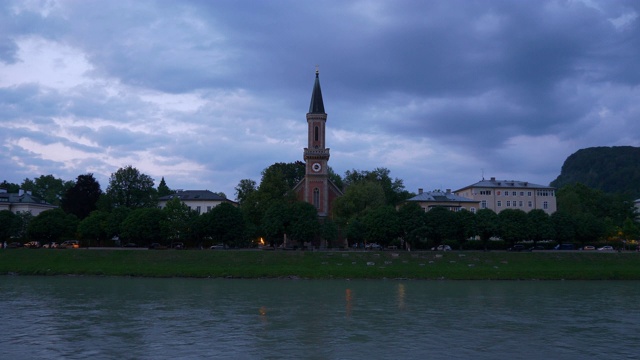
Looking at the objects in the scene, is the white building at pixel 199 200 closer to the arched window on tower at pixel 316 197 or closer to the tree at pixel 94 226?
the arched window on tower at pixel 316 197

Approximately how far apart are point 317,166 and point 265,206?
1476 centimetres

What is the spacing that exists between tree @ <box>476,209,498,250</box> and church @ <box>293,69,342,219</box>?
29.3m

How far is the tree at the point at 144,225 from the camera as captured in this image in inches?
3477

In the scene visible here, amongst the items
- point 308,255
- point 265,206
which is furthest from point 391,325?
point 265,206

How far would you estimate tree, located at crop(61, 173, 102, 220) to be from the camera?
113 metres

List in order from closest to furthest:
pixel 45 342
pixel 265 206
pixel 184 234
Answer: pixel 45 342 → pixel 184 234 → pixel 265 206

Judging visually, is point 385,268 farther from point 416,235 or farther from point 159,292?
point 159,292

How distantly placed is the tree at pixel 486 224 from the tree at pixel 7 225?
7557cm

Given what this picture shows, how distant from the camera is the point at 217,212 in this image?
87062 mm

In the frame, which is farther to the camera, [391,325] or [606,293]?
[606,293]

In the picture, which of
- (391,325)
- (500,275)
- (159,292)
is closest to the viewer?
(391,325)

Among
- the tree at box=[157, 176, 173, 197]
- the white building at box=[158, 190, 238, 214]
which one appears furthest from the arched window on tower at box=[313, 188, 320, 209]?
the tree at box=[157, 176, 173, 197]

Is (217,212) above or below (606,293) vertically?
above

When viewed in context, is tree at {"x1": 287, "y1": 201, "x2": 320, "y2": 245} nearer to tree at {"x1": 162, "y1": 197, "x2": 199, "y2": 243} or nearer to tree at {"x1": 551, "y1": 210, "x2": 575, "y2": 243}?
tree at {"x1": 162, "y1": 197, "x2": 199, "y2": 243}
